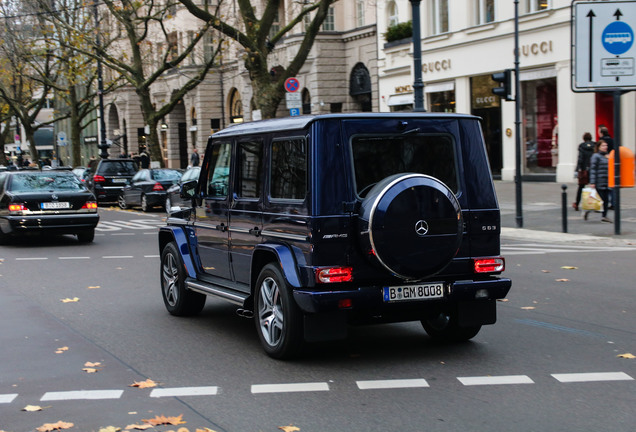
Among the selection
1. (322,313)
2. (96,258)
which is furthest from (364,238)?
(96,258)

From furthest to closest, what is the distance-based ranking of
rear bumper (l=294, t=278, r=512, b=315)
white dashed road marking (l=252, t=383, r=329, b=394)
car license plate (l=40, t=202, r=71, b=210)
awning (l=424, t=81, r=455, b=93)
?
awning (l=424, t=81, r=455, b=93), car license plate (l=40, t=202, r=71, b=210), rear bumper (l=294, t=278, r=512, b=315), white dashed road marking (l=252, t=383, r=329, b=394)

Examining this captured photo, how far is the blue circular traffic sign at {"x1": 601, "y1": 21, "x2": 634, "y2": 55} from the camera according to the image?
17.5 m

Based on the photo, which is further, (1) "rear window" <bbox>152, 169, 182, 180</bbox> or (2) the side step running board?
(1) "rear window" <bbox>152, 169, 182, 180</bbox>

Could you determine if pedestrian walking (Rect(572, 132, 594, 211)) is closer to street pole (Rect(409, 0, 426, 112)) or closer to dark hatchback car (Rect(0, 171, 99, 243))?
street pole (Rect(409, 0, 426, 112))

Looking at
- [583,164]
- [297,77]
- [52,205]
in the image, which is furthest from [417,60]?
[297,77]

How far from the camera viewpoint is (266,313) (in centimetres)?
739

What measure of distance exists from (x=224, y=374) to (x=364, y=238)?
1.46 m

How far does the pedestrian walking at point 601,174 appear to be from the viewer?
19.8 metres

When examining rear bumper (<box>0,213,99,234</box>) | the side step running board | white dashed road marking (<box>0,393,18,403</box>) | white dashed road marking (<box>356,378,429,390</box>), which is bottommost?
white dashed road marking (<box>356,378,429,390</box>)

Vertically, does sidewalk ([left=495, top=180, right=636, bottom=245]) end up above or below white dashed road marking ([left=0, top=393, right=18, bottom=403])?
below

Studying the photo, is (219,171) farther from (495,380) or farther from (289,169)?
(495,380)

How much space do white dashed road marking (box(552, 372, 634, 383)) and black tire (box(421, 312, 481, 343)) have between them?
1.15 meters

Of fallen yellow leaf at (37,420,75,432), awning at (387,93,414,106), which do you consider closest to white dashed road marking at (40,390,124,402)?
fallen yellow leaf at (37,420,75,432)

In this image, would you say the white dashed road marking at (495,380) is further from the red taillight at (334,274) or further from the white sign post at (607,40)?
the white sign post at (607,40)
